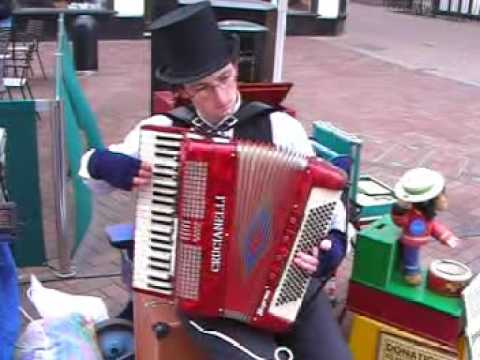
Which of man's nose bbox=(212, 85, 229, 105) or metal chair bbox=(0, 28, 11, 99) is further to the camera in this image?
metal chair bbox=(0, 28, 11, 99)

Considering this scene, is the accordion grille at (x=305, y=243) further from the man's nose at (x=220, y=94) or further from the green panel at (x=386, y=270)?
the green panel at (x=386, y=270)

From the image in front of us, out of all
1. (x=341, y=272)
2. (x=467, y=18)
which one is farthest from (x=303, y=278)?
(x=467, y=18)

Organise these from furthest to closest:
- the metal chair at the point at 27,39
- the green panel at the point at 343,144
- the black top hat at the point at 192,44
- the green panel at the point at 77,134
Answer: the metal chair at the point at 27,39, the green panel at the point at 77,134, the green panel at the point at 343,144, the black top hat at the point at 192,44

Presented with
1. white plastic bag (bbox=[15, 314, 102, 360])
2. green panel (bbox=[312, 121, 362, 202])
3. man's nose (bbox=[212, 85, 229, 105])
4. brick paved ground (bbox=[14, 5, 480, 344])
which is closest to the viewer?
man's nose (bbox=[212, 85, 229, 105])

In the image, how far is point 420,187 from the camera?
283cm

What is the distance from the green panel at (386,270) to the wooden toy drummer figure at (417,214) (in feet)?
0.15

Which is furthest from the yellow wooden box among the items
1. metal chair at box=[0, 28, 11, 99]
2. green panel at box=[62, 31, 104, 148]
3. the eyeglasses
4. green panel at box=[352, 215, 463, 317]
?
metal chair at box=[0, 28, 11, 99]

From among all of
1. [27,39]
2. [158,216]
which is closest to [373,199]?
[158,216]

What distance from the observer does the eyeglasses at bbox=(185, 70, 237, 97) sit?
7.88 feet

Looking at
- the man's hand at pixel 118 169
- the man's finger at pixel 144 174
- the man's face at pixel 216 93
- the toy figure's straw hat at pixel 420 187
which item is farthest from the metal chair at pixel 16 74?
the man's finger at pixel 144 174

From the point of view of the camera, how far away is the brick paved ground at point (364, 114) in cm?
422

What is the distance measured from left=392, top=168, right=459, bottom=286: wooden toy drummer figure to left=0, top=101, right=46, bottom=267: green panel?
1706mm

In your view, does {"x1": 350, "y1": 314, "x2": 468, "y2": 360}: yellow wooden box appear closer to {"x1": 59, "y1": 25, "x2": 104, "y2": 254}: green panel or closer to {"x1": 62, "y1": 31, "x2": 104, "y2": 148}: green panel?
{"x1": 59, "y1": 25, "x2": 104, "y2": 254}: green panel

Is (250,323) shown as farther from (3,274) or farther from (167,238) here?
(3,274)
